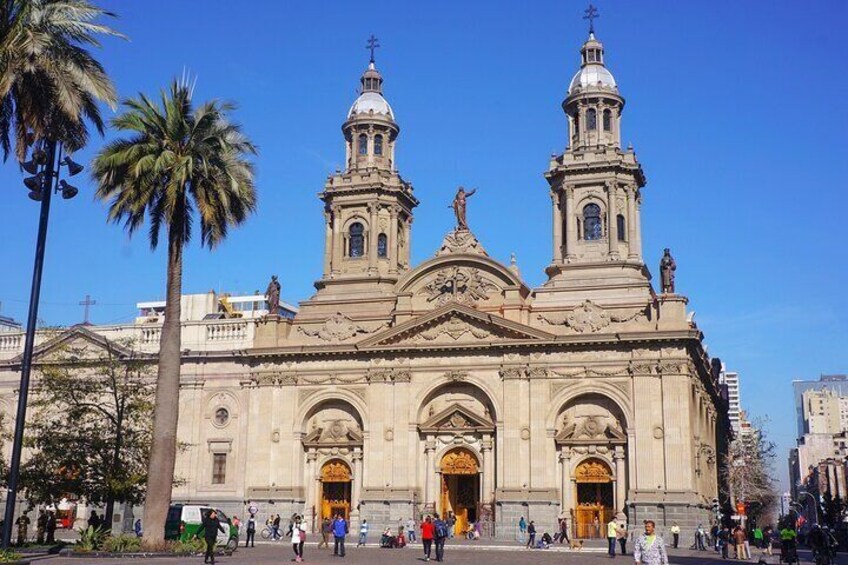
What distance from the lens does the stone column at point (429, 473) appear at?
5894 centimetres

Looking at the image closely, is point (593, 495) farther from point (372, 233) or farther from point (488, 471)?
point (372, 233)

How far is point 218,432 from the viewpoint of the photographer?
205 feet

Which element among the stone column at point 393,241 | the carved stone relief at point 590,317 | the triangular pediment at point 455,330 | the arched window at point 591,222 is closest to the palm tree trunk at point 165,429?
the triangular pediment at point 455,330

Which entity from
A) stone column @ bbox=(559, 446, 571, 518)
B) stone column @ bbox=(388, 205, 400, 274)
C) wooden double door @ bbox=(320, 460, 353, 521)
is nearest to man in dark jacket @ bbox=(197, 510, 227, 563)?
stone column @ bbox=(559, 446, 571, 518)

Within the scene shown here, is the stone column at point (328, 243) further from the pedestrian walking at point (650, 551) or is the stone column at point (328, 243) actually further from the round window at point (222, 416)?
the pedestrian walking at point (650, 551)

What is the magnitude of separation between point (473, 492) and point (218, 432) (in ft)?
52.9

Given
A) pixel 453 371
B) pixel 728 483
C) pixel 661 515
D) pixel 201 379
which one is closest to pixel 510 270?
pixel 453 371

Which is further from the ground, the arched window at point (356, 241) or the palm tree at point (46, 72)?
the arched window at point (356, 241)

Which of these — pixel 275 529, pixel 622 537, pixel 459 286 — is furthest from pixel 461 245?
pixel 622 537

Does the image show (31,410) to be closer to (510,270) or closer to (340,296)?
(340,296)

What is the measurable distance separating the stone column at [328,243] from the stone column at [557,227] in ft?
48.4

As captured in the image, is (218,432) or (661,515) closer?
(661,515)

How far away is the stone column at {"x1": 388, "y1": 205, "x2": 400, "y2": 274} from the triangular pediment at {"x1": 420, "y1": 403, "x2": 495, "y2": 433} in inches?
446

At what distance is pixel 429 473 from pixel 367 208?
59.6ft
